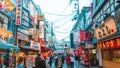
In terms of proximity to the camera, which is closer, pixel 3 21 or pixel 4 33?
pixel 4 33

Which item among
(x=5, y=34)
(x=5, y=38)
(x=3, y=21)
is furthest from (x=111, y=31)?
(x=3, y=21)

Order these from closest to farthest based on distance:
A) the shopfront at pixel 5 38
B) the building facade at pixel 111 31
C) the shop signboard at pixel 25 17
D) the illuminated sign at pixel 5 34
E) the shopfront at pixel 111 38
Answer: the building facade at pixel 111 31 → the shopfront at pixel 111 38 → the illuminated sign at pixel 5 34 → the shopfront at pixel 5 38 → the shop signboard at pixel 25 17

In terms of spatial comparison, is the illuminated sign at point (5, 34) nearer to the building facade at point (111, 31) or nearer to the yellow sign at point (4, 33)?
the yellow sign at point (4, 33)

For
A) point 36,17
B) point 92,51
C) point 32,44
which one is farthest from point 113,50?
point 36,17

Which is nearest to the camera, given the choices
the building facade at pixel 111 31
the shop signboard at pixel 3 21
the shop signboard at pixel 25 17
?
the building facade at pixel 111 31

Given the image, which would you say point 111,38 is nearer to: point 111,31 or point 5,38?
point 111,31

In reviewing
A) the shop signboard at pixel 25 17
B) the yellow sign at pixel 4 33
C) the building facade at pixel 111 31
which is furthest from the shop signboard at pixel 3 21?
the building facade at pixel 111 31

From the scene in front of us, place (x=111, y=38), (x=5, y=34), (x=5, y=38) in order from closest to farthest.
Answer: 1. (x=111, y=38)
2. (x=5, y=34)
3. (x=5, y=38)

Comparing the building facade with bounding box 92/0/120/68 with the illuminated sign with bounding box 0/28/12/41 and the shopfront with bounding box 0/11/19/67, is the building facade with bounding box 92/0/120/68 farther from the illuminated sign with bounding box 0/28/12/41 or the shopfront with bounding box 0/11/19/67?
the illuminated sign with bounding box 0/28/12/41

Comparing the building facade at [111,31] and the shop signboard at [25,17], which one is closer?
the building facade at [111,31]

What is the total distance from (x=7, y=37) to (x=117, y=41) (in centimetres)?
1114

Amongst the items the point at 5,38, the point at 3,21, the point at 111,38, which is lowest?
the point at 111,38

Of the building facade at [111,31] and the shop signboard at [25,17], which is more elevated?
the shop signboard at [25,17]

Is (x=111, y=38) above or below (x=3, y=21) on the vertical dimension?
below
